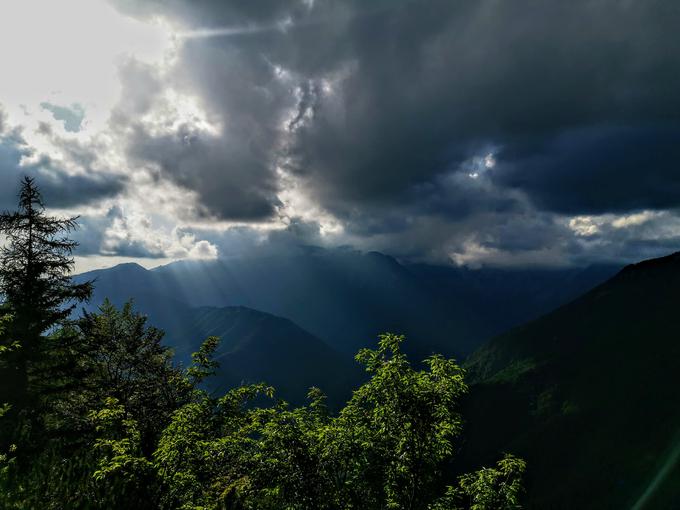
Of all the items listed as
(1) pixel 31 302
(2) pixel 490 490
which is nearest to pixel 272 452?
(2) pixel 490 490

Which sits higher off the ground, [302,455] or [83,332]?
[83,332]

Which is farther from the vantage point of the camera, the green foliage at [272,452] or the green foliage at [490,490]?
the green foliage at [490,490]

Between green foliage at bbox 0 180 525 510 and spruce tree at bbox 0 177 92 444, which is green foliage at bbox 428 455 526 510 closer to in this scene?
green foliage at bbox 0 180 525 510

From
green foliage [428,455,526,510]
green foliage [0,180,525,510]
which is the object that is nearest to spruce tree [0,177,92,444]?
green foliage [0,180,525,510]

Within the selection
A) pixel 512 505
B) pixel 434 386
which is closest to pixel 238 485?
pixel 434 386

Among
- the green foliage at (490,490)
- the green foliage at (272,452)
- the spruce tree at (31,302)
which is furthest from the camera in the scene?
the spruce tree at (31,302)

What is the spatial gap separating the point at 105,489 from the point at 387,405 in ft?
44.7

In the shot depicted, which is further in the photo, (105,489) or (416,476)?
(105,489)

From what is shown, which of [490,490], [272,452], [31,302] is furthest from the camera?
[31,302]

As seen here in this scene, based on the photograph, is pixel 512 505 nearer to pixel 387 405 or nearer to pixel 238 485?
pixel 387 405

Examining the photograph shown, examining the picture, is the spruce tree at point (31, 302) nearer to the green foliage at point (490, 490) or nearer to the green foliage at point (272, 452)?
the green foliage at point (272, 452)

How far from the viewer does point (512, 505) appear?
46.4 feet

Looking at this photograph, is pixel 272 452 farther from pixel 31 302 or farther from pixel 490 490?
pixel 31 302

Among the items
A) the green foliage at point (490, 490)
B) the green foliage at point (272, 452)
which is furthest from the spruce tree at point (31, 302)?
the green foliage at point (490, 490)
